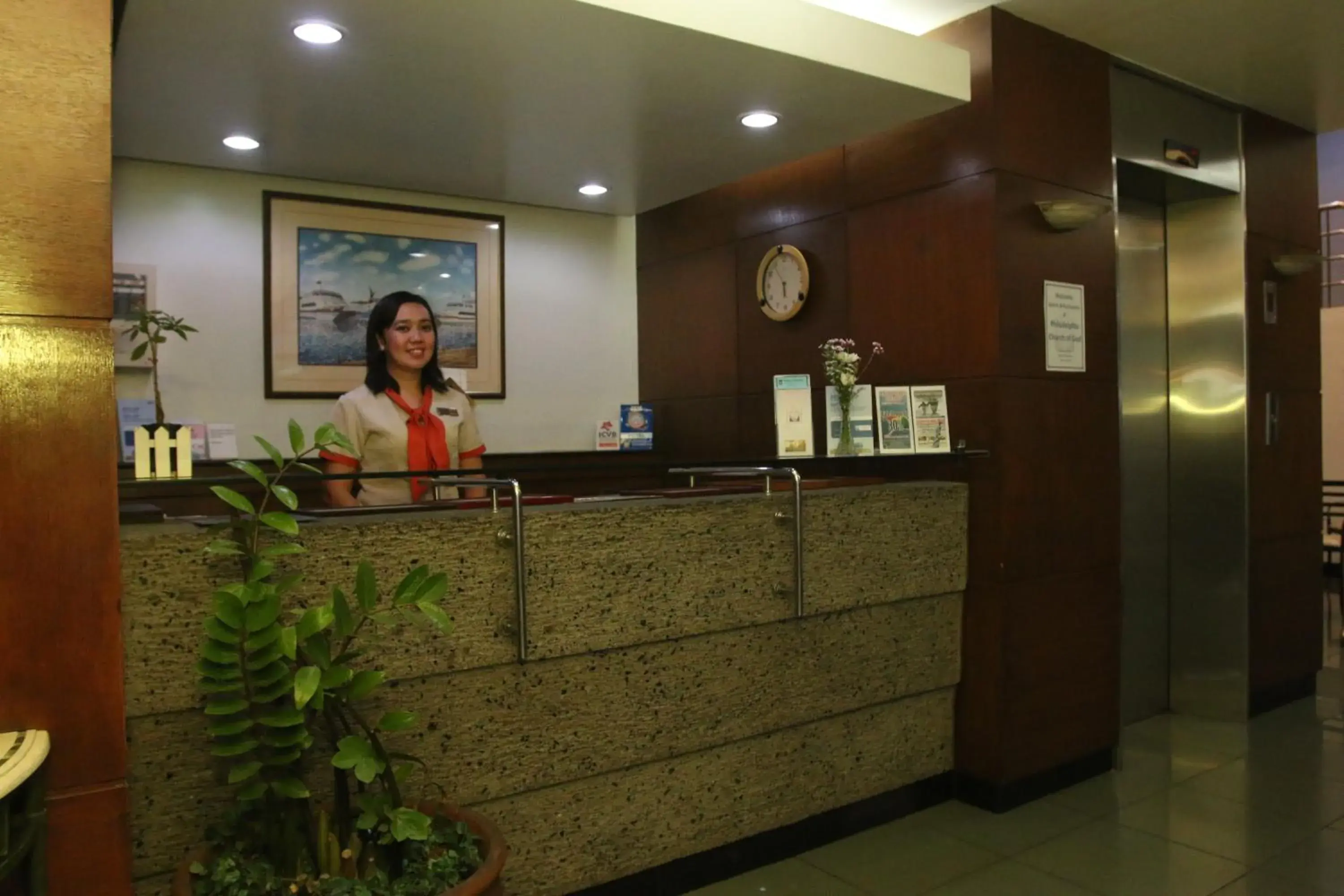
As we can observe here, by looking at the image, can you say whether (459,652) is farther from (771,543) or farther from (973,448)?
(973,448)

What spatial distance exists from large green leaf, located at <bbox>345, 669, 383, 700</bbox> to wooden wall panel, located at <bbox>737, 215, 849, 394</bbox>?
2.65m

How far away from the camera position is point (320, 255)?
438 cm

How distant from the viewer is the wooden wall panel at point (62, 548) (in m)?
1.71

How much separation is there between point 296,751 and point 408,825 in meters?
0.27

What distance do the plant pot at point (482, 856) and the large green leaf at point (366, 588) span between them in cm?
51

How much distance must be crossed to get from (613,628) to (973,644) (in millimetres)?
1581

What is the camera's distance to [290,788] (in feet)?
6.30

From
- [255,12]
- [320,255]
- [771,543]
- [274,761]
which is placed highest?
[255,12]

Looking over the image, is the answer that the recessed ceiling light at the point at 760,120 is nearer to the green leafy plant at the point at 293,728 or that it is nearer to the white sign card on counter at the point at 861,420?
the white sign card on counter at the point at 861,420

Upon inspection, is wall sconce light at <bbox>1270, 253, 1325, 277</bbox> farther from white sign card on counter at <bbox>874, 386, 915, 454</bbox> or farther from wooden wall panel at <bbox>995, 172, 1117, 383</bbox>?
white sign card on counter at <bbox>874, 386, 915, 454</bbox>

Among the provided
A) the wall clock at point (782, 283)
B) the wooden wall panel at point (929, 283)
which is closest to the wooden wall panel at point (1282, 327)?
the wooden wall panel at point (929, 283)

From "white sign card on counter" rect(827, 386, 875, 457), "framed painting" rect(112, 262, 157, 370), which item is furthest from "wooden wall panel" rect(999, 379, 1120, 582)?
"framed painting" rect(112, 262, 157, 370)

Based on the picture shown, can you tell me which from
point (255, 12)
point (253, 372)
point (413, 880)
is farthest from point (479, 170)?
point (413, 880)

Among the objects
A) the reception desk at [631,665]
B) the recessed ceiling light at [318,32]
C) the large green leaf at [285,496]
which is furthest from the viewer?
the recessed ceiling light at [318,32]
